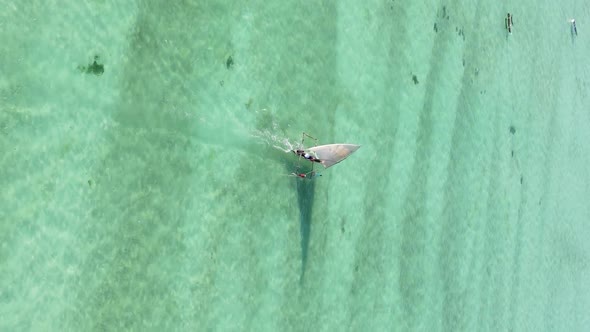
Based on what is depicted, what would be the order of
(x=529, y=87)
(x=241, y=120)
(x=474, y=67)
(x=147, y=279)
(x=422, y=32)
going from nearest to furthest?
(x=147, y=279)
(x=241, y=120)
(x=422, y=32)
(x=474, y=67)
(x=529, y=87)

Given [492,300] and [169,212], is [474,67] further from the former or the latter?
[169,212]

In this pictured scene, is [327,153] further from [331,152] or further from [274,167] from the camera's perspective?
[274,167]

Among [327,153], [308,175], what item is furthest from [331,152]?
Answer: [308,175]

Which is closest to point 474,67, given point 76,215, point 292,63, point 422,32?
point 422,32

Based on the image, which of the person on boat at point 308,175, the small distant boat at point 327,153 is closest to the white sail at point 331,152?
the small distant boat at point 327,153

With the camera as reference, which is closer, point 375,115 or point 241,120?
Result: point 241,120

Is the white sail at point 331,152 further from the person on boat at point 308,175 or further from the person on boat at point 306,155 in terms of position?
the person on boat at point 308,175

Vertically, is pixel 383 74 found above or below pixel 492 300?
above
